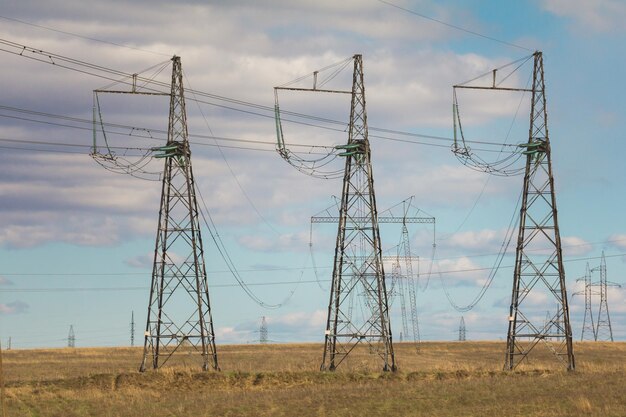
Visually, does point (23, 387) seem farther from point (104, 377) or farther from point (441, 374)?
point (441, 374)

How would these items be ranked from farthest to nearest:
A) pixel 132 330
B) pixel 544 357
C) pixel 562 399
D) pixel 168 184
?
pixel 132 330 < pixel 544 357 < pixel 168 184 < pixel 562 399

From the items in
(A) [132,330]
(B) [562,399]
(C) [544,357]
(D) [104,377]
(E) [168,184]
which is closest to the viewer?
(B) [562,399]

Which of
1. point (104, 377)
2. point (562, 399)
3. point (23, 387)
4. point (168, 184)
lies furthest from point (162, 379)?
point (562, 399)

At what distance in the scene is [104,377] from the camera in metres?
66.1

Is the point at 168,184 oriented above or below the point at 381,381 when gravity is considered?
above

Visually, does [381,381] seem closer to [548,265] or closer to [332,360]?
[332,360]

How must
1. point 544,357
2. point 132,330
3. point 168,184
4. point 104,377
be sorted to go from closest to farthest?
1. point 104,377
2. point 168,184
3. point 544,357
4. point 132,330

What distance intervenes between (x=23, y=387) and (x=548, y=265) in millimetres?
35806

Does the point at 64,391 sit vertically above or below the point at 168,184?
below

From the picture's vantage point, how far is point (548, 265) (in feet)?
244

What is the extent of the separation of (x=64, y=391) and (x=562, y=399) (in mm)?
28004

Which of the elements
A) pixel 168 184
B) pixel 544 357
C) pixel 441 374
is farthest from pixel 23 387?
pixel 544 357

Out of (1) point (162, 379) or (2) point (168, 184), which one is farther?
(2) point (168, 184)

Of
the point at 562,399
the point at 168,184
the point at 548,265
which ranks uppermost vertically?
the point at 168,184
